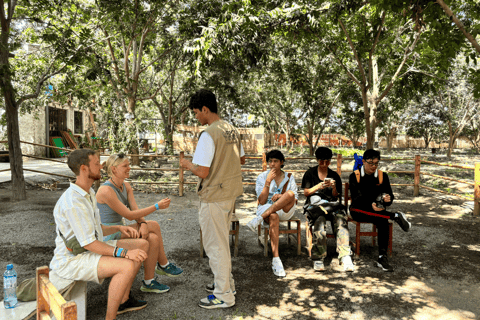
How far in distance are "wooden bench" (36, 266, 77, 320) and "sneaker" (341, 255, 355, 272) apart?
3238 millimetres

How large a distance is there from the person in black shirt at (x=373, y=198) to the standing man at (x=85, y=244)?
2973mm

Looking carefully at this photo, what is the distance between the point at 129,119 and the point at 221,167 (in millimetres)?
9405

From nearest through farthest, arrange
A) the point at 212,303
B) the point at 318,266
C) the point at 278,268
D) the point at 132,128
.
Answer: the point at 212,303
the point at 278,268
the point at 318,266
the point at 132,128

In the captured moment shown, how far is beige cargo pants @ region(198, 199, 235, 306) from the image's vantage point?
3.10m

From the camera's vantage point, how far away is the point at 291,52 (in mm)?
13477

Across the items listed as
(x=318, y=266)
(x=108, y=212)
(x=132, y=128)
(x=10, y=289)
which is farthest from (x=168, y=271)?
(x=132, y=128)

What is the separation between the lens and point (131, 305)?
3.07 metres

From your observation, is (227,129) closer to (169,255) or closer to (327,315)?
(327,315)

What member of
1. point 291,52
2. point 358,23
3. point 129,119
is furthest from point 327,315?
point 291,52

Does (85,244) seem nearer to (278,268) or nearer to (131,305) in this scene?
(131,305)

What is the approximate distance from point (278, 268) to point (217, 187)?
1525mm

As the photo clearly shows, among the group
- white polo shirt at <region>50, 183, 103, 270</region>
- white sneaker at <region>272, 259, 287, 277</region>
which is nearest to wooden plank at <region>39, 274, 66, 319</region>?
white polo shirt at <region>50, 183, 103, 270</region>

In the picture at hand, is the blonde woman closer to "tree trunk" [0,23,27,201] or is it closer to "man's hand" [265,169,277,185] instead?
"man's hand" [265,169,277,185]

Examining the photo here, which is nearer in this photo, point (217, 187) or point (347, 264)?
point (217, 187)
